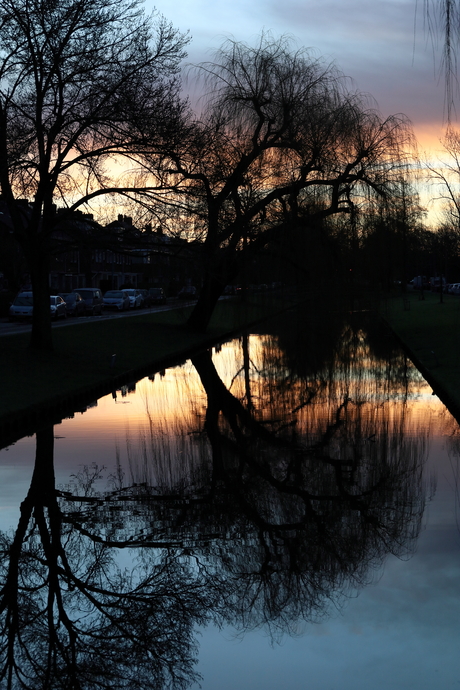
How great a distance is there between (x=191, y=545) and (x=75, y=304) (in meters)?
54.1

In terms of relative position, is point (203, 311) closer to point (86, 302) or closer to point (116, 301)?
point (86, 302)

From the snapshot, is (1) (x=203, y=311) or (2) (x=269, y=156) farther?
(1) (x=203, y=311)

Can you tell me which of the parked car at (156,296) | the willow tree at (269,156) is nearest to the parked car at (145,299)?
the parked car at (156,296)

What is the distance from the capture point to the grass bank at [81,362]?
17.3 m

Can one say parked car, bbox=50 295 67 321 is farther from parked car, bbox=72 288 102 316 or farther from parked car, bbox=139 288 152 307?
parked car, bbox=139 288 152 307

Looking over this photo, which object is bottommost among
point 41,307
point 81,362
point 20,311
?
point 81,362

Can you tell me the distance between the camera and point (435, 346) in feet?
105

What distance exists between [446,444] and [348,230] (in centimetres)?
1277

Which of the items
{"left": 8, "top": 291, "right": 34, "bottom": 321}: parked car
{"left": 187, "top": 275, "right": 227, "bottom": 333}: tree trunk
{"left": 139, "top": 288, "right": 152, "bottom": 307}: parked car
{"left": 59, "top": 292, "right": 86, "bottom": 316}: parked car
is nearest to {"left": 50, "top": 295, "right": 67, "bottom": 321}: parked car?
{"left": 8, "top": 291, "right": 34, "bottom": 321}: parked car

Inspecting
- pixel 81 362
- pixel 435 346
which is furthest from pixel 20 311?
pixel 81 362

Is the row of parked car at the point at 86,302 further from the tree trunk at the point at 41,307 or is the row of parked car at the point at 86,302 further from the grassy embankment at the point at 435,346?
the tree trunk at the point at 41,307

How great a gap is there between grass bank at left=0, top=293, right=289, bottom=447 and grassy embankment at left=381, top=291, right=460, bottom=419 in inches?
183

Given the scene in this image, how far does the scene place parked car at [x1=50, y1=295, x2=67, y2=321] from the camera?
55594 mm

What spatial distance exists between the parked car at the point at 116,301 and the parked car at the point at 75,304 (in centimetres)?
889
